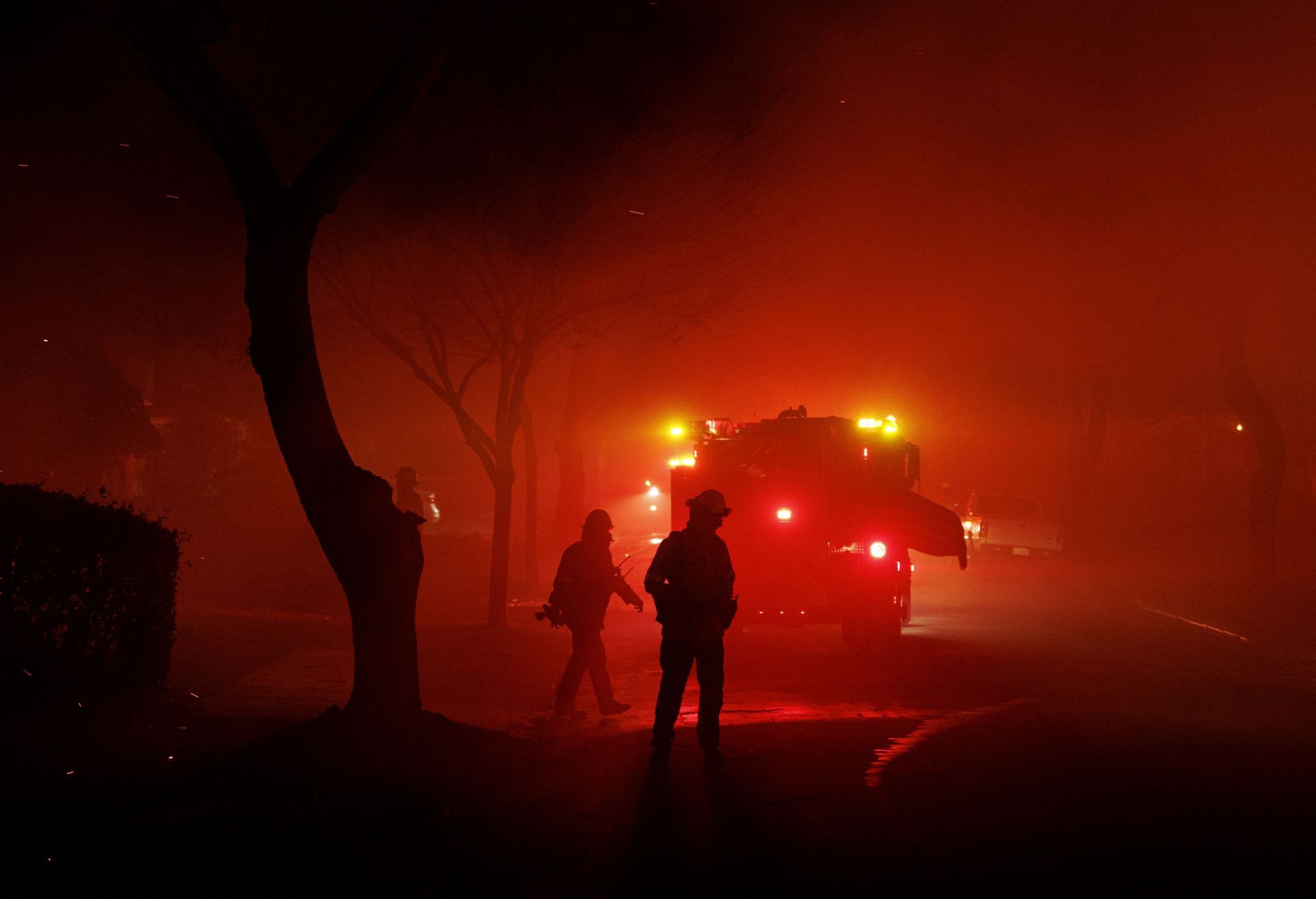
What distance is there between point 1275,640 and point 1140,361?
71.6ft

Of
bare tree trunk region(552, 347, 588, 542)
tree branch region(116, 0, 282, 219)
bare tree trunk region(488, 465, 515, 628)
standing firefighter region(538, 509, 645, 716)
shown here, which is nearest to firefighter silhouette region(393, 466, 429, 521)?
bare tree trunk region(552, 347, 588, 542)

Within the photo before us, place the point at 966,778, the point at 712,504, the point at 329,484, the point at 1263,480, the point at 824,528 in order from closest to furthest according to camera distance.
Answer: the point at 966,778, the point at 329,484, the point at 712,504, the point at 824,528, the point at 1263,480

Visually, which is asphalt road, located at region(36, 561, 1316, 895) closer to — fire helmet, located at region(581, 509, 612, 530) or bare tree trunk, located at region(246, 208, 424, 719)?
bare tree trunk, located at region(246, 208, 424, 719)

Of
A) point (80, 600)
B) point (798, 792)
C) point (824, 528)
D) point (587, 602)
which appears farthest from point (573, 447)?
point (798, 792)

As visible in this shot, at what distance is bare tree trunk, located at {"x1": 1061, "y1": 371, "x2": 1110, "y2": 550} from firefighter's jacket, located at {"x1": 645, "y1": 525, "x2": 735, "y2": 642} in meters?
28.8

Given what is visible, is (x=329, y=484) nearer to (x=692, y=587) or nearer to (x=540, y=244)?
(x=692, y=587)

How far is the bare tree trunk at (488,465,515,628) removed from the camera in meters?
17.1

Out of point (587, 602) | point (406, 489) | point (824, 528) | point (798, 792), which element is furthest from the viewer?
A: point (406, 489)

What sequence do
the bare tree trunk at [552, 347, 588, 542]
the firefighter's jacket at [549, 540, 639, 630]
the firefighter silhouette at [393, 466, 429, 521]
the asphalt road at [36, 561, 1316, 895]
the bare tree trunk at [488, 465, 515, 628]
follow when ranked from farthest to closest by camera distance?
the bare tree trunk at [552, 347, 588, 542], the firefighter silhouette at [393, 466, 429, 521], the bare tree trunk at [488, 465, 515, 628], the firefighter's jacket at [549, 540, 639, 630], the asphalt road at [36, 561, 1316, 895]

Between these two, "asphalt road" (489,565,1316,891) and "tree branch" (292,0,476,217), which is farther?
"tree branch" (292,0,476,217)

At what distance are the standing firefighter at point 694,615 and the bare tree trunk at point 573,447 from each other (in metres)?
21.6

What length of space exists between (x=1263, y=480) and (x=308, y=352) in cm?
2112

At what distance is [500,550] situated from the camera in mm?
17656

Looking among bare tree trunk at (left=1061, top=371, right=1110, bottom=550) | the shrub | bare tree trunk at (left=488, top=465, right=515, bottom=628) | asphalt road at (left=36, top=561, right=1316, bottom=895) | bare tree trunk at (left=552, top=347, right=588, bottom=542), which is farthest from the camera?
bare tree trunk at (left=1061, top=371, right=1110, bottom=550)
